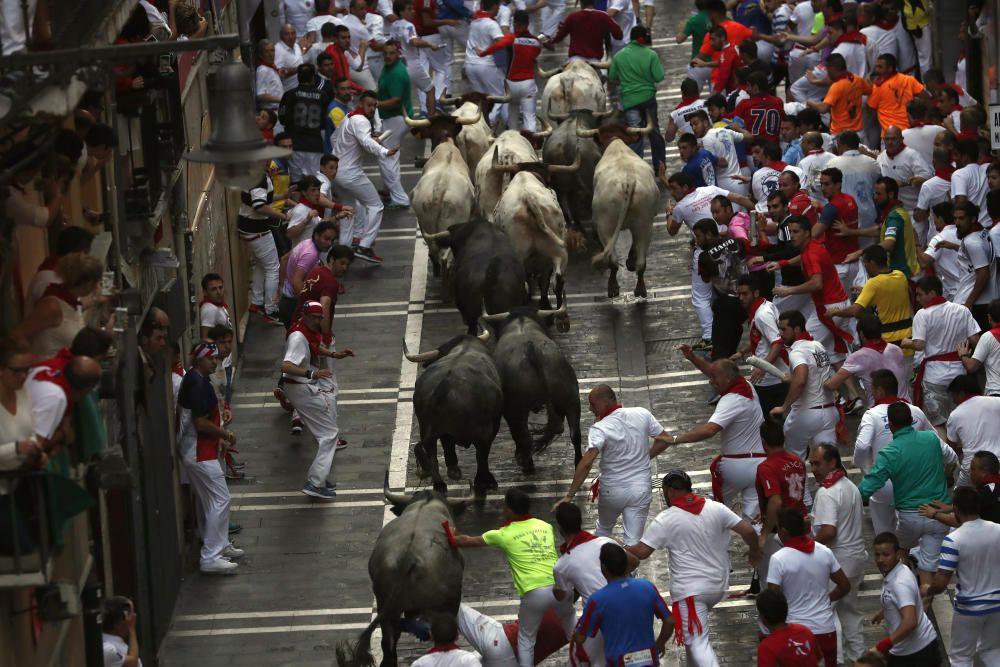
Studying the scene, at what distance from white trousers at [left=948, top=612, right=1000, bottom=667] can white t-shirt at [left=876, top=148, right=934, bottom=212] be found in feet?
27.9

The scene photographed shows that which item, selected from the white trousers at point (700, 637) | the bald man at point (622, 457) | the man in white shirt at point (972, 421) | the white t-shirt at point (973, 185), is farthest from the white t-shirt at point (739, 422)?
the white t-shirt at point (973, 185)

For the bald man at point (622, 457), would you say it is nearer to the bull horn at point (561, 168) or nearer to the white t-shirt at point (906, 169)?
the white t-shirt at point (906, 169)

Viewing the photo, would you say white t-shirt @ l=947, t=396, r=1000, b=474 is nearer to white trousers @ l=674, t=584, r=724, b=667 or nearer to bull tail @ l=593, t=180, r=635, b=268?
white trousers @ l=674, t=584, r=724, b=667

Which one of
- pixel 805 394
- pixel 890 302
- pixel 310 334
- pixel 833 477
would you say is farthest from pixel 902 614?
pixel 310 334

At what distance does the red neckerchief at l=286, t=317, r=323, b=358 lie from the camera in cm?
2003

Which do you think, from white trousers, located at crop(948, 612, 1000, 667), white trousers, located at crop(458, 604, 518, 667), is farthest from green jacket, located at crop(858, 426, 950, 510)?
white trousers, located at crop(458, 604, 518, 667)

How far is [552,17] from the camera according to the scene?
1355 inches

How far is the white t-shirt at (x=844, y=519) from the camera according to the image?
16.2 metres

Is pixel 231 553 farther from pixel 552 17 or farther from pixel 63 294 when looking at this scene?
pixel 552 17

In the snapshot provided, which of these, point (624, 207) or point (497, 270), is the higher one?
point (624, 207)

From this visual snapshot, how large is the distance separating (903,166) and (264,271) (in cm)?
793

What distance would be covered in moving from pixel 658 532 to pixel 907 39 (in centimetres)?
1591

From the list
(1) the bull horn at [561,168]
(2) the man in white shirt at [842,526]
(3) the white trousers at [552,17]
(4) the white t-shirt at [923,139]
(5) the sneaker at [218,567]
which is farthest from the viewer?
(3) the white trousers at [552,17]

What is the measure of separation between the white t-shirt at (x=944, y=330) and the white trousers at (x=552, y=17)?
16316mm
